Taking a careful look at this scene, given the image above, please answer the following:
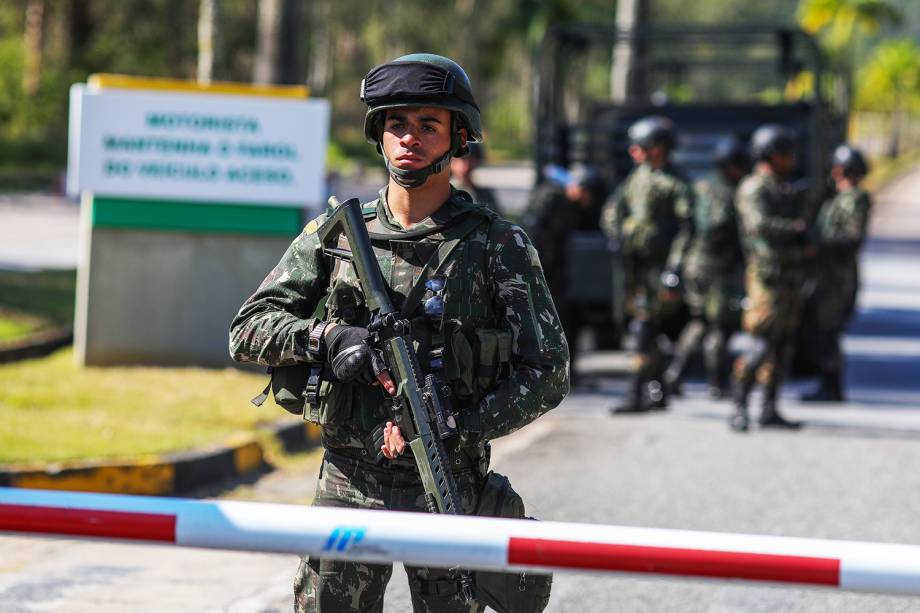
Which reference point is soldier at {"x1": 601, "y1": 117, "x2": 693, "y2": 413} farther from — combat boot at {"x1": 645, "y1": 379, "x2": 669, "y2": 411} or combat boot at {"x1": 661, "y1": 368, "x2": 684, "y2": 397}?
combat boot at {"x1": 661, "y1": 368, "x2": 684, "y2": 397}

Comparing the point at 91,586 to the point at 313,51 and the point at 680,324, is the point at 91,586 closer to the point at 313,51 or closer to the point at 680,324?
the point at 680,324

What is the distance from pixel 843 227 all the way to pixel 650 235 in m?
1.96

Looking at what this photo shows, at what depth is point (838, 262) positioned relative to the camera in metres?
11.2

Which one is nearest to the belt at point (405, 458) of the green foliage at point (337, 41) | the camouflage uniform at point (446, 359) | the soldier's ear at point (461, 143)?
the camouflage uniform at point (446, 359)

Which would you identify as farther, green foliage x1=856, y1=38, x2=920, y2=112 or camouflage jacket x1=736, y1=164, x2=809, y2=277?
green foliage x1=856, y1=38, x2=920, y2=112

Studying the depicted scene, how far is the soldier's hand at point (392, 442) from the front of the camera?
10.6 feet

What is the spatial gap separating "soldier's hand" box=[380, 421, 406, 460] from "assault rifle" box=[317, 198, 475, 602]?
0.05 feet

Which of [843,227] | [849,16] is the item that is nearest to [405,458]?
[843,227]

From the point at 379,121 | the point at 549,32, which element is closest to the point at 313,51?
the point at 549,32

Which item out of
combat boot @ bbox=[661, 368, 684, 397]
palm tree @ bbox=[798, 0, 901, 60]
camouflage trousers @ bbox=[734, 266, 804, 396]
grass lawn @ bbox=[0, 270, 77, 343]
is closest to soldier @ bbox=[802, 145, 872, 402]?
combat boot @ bbox=[661, 368, 684, 397]

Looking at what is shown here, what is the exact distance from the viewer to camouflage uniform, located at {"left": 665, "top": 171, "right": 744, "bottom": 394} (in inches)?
384

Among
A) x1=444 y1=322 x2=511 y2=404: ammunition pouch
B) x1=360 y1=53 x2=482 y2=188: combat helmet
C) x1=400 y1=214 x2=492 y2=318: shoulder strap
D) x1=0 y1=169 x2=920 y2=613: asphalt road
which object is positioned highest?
x1=360 y1=53 x2=482 y2=188: combat helmet

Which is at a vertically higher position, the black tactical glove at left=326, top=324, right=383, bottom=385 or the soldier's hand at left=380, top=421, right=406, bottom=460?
the black tactical glove at left=326, top=324, right=383, bottom=385

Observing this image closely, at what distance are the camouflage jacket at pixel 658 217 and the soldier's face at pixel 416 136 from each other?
625cm
